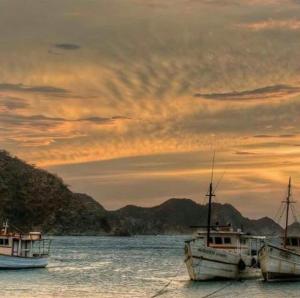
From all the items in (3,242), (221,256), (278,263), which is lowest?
(278,263)

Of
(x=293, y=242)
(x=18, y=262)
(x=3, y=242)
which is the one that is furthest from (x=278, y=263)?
(x=3, y=242)

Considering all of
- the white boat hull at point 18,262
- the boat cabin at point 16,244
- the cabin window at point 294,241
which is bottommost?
the white boat hull at point 18,262

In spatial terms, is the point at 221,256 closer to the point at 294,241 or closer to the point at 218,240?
the point at 218,240

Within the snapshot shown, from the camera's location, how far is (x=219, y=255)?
7456 centimetres

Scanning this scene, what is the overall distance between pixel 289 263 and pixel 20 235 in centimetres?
3724

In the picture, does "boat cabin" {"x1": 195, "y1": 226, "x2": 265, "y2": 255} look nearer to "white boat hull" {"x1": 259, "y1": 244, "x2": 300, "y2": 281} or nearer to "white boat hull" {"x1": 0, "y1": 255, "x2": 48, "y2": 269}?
"white boat hull" {"x1": 259, "y1": 244, "x2": 300, "y2": 281}

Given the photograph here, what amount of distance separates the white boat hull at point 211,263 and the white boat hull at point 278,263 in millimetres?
2463

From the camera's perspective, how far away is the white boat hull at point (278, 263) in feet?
250

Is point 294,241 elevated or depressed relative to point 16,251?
elevated

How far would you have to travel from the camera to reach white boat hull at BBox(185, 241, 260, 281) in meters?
73.6

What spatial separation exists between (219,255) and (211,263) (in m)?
1.32

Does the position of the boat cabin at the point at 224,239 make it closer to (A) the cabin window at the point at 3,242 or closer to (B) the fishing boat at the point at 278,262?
(B) the fishing boat at the point at 278,262

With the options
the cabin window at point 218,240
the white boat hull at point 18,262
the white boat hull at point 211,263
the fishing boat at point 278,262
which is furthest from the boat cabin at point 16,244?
the fishing boat at point 278,262

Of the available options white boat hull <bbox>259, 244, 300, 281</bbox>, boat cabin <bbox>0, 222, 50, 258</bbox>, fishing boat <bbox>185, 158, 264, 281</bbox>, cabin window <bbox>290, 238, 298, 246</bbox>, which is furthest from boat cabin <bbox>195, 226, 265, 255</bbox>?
boat cabin <bbox>0, 222, 50, 258</bbox>
